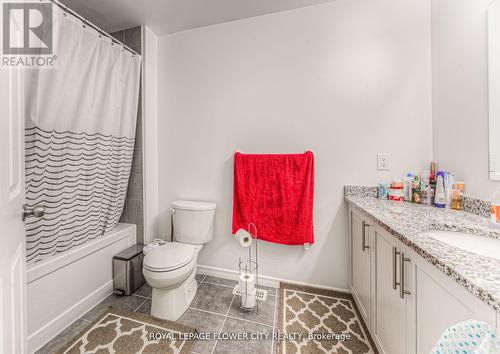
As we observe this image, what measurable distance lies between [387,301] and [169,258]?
126 cm

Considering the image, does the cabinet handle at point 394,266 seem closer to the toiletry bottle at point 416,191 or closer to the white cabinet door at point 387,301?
the white cabinet door at point 387,301

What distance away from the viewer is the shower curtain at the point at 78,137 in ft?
3.99

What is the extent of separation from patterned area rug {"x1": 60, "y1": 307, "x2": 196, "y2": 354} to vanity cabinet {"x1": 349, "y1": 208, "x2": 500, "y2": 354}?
1.04 m

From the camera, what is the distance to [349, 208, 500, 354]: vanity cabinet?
1.90 ft

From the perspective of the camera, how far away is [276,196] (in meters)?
1.65

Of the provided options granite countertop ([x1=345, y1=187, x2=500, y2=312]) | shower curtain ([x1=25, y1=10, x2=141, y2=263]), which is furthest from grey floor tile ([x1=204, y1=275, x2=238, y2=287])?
granite countertop ([x1=345, y1=187, x2=500, y2=312])

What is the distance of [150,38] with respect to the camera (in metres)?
1.95

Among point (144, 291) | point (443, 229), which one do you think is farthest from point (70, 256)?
point (443, 229)

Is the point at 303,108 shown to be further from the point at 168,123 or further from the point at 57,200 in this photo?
the point at 57,200

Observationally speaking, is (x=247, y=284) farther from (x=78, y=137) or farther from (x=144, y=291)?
(x=78, y=137)

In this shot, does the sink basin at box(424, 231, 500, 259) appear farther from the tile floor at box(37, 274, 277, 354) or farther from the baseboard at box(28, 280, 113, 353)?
the baseboard at box(28, 280, 113, 353)

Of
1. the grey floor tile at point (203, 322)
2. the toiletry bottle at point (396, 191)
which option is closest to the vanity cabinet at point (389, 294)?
the toiletry bottle at point (396, 191)

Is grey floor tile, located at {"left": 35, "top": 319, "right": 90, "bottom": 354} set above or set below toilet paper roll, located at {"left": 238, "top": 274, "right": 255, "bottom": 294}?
below

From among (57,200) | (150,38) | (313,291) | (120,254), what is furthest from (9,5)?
(313,291)
